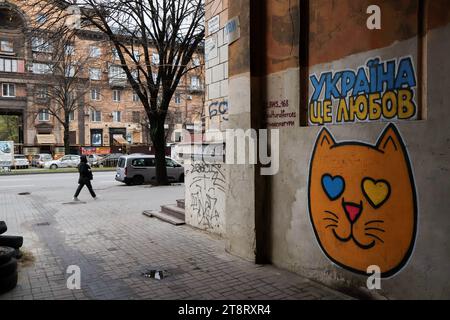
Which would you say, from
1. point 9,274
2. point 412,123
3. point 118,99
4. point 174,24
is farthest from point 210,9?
point 118,99

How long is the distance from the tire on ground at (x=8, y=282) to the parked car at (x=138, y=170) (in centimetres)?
1536

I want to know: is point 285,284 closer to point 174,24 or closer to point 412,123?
point 412,123

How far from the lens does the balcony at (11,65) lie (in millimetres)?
45312

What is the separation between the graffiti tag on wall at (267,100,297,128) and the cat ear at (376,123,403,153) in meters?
1.53

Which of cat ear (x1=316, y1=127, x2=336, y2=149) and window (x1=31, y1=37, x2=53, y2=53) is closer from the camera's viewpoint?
cat ear (x1=316, y1=127, x2=336, y2=149)

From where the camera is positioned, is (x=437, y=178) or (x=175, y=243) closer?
(x=437, y=178)

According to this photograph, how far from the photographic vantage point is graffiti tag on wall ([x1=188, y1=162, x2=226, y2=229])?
820 centimetres

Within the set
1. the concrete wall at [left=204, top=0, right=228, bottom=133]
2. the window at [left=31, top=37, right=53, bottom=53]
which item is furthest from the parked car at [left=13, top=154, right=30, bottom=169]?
the concrete wall at [left=204, top=0, right=228, bottom=133]

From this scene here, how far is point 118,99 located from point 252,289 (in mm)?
50819

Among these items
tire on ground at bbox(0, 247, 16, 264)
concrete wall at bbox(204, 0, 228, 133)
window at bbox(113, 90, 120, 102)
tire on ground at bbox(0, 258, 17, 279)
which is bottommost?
tire on ground at bbox(0, 258, 17, 279)

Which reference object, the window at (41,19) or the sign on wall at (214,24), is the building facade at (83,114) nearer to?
the window at (41,19)

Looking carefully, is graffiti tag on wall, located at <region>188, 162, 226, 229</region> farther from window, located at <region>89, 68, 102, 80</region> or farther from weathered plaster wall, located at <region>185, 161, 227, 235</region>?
Result: window, located at <region>89, 68, 102, 80</region>

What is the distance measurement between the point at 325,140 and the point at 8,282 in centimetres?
459
